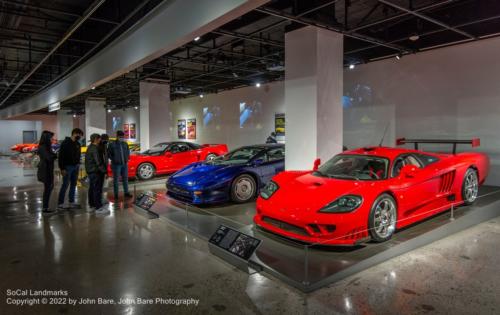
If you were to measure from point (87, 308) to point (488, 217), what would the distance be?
534 centimetres

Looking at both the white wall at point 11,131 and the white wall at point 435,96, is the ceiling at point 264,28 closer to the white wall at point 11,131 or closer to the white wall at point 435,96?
the white wall at point 435,96

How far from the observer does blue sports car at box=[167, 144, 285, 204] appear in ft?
17.8

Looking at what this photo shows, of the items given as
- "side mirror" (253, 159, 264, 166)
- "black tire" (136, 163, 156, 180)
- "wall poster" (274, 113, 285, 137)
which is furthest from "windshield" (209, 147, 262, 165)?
"wall poster" (274, 113, 285, 137)

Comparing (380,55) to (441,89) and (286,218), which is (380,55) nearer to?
(441,89)

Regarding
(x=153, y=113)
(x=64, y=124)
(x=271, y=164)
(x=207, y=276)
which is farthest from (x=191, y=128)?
(x=207, y=276)

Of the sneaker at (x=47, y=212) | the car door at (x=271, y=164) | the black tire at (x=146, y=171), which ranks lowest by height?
the sneaker at (x=47, y=212)

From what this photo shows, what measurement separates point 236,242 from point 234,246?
0.14 feet

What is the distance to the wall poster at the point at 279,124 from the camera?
12.7 m

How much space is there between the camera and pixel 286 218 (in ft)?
11.5

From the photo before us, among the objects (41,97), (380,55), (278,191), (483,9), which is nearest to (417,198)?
(278,191)

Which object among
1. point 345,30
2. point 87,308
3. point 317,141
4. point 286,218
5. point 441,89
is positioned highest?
point 345,30

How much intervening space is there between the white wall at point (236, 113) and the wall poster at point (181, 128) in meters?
0.34

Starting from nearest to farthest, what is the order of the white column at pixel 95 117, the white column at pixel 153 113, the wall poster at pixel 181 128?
the white column at pixel 153 113
the white column at pixel 95 117
the wall poster at pixel 181 128

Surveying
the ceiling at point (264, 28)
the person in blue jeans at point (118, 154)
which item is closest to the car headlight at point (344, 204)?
the ceiling at point (264, 28)
